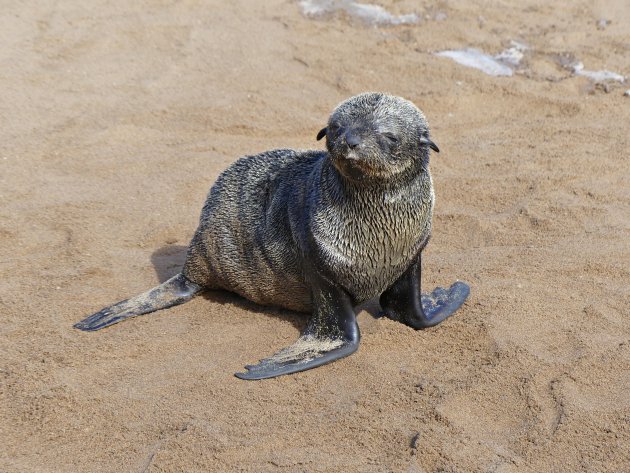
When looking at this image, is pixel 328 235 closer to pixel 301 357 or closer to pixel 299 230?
pixel 299 230

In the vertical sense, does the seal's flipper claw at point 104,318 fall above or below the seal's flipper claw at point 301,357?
below

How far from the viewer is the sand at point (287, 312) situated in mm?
3953

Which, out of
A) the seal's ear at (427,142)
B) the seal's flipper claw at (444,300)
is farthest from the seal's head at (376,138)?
the seal's flipper claw at (444,300)

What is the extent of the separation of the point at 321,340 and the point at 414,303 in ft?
1.89

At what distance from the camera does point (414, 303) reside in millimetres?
4738

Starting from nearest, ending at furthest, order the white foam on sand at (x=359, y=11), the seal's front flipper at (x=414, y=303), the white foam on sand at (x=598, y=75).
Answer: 1. the seal's front flipper at (x=414, y=303)
2. the white foam on sand at (x=598, y=75)
3. the white foam on sand at (x=359, y=11)

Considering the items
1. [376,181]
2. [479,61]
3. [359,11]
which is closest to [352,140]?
[376,181]

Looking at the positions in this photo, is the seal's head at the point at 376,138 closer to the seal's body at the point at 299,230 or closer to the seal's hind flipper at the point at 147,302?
the seal's body at the point at 299,230

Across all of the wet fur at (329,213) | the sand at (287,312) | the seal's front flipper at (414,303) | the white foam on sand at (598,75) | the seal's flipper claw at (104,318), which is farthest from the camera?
the white foam on sand at (598,75)

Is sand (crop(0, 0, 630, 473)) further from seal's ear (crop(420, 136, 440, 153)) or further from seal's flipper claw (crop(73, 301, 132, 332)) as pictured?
seal's ear (crop(420, 136, 440, 153))

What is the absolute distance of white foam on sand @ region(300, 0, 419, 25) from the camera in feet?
30.8

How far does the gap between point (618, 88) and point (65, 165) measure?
512cm

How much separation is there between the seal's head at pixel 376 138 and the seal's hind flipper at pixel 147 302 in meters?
1.48

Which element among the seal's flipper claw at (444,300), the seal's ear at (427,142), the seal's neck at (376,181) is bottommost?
the seal's flipper claw at (444,300)
